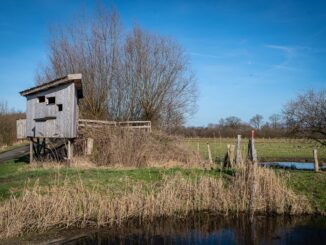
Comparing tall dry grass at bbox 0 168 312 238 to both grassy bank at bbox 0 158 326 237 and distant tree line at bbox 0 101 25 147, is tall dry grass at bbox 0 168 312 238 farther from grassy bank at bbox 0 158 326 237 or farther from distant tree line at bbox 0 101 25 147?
distant tree line at bbox 0 101 25 147

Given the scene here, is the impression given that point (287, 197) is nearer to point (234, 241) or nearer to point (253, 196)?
point (253, 196)

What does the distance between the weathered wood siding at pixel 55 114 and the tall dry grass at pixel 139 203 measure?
7.52 m

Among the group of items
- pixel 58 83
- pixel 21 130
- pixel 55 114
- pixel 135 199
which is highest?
pixel 58 83

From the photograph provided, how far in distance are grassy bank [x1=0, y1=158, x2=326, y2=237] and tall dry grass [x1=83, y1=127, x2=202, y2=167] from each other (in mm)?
5321

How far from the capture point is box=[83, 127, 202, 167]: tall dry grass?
1853 cm

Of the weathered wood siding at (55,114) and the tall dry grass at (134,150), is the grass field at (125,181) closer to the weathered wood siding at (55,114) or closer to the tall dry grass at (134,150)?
the tall dry grass at (134,150)

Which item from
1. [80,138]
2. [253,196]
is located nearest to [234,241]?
[253,196]

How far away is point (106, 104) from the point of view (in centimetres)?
3008

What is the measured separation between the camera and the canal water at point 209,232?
8391 mm

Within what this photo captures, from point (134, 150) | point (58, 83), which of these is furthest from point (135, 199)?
point (58, 83)

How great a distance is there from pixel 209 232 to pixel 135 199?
2.64m

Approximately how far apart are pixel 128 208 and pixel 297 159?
20.2m

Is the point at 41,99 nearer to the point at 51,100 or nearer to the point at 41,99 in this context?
the point at 41,99

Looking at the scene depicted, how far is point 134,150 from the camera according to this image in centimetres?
1891
